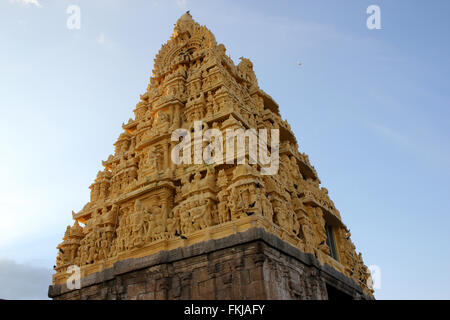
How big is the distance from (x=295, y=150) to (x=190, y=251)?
10509mm

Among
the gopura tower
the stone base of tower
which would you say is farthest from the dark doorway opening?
the stone base of tower

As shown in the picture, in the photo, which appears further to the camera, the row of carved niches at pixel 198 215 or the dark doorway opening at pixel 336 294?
the dark doorway opening at pixel 336 294

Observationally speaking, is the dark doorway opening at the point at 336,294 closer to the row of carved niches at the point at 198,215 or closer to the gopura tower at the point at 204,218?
the gopura tower at the point at 204,218

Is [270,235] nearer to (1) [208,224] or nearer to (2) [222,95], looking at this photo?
(1) [208,224]

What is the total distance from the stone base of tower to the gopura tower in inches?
1.4

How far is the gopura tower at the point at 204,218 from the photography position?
12.7 m

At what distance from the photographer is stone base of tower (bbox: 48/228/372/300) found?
11953 mm

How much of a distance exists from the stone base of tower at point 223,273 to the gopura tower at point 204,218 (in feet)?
0.11

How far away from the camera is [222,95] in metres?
18.3

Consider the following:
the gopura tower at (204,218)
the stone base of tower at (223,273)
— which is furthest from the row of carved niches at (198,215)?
the stone base of tower at (223,273)

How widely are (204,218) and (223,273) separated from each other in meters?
2.25

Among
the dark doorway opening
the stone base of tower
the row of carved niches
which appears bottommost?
the dark doorway opening

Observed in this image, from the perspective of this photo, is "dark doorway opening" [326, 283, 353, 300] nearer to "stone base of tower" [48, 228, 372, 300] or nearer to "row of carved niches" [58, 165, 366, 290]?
"stone base of tower" [48, 228, 372, 300]

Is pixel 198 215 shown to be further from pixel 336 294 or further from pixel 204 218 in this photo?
pixel 336 294
